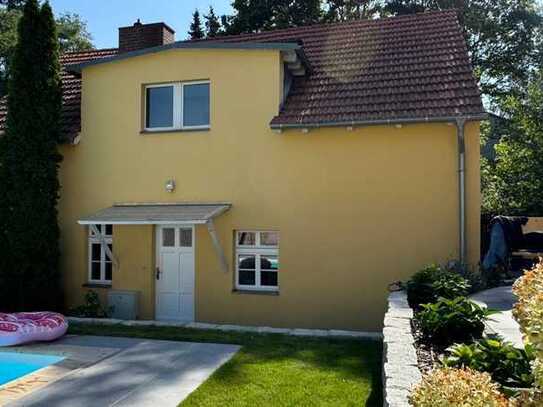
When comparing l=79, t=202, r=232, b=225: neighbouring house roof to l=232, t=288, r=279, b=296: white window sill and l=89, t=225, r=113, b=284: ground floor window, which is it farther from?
l=232, t=288, r=279, b=296: white window sill

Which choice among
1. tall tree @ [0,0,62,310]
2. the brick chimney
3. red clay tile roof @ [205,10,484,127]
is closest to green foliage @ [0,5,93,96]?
the brick chimney

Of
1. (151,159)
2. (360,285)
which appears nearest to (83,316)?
(151,159)

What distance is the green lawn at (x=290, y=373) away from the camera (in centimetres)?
819

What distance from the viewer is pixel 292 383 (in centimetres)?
890

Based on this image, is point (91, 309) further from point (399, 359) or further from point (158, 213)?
point (399, 359)

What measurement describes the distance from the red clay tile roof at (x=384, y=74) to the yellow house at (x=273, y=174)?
0.06 m

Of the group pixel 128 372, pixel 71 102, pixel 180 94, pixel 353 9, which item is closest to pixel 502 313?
pixel 128 372

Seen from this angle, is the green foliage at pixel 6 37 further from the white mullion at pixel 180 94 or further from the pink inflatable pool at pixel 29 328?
the pink inflatable pool at pixel 29 328

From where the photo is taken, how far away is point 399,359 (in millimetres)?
6703

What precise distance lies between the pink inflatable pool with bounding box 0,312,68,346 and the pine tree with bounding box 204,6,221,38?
33.3 meters

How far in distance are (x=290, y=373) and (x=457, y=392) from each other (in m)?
5.75

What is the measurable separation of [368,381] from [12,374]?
7.48 metres

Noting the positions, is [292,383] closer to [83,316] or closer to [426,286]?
[426,286]

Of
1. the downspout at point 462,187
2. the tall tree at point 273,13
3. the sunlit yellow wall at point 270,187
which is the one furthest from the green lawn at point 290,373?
the tall tree at point 273,13
